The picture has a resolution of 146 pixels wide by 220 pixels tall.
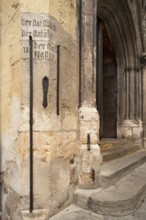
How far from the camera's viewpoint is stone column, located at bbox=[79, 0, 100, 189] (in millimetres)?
2459

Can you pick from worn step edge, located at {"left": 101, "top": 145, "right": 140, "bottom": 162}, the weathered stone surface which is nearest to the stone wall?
worn step edge, located at {"left": 101, "top": 145, "right": 140, "bottom": 162}

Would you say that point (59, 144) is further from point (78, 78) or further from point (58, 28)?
point (58, 28)

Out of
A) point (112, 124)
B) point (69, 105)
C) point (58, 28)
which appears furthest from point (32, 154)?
point (112, 124)

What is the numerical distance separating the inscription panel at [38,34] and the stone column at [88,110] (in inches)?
26.5

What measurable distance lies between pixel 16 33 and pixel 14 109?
79 centimetres

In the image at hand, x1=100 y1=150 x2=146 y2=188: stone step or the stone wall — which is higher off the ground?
the stone wall

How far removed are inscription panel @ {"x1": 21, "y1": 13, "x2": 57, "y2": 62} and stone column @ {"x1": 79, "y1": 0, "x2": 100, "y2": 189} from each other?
2.21ft

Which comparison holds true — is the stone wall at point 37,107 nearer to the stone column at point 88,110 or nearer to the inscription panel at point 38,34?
the inscription panel at point 38,34

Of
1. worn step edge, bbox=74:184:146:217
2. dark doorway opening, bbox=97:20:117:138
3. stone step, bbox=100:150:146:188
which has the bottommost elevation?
worn step edge, bbox=74:184:146:217

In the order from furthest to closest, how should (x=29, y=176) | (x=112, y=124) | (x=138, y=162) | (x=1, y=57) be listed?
(x=112, y=124) → (x=138, y=162) → (x=1, y=57) → (x=29, y=176)

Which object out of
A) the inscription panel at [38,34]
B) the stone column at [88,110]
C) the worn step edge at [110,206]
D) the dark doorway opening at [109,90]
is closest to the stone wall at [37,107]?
the inscription panel at [38,34]

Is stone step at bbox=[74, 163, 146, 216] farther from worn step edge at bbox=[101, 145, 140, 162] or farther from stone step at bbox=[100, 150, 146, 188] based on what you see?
worn step edge at bbox=[101, 145, 140, 162]

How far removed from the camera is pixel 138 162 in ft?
12.4

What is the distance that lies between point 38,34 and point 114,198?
1.93 meters
